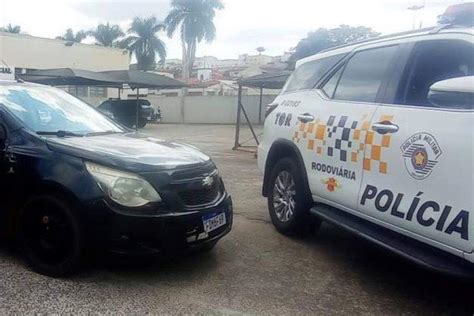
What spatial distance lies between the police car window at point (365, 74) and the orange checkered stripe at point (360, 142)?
0.29 metres

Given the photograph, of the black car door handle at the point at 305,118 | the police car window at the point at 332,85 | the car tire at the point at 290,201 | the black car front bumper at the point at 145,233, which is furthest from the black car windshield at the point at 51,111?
the police car window at the point at 332,85

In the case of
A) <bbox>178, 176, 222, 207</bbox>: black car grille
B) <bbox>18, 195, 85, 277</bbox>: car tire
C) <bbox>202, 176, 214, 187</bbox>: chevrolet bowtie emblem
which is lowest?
<bbox>18, 195, 85, 277</bbox>: car tire

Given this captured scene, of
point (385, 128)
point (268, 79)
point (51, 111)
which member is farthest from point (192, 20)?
point (385, 128)

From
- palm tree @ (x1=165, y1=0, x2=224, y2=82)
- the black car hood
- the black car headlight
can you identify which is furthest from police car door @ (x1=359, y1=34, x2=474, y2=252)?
palm tree @ (x1=165, y1=0, x2=224, y2=82)

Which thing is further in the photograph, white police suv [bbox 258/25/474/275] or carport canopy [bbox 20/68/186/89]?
carport canopy [bbox 20/68/186/89]

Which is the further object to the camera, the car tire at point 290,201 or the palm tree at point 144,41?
the palm tree at point 144,41

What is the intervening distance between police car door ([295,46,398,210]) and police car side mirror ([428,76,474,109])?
63 centimetres

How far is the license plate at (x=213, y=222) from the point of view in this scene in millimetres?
3700

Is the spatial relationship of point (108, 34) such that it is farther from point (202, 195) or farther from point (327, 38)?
point (202, 195)

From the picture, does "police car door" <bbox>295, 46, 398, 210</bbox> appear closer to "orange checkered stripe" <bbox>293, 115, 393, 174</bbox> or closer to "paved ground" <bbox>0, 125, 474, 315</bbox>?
"orange checkered stripe" <bbox>293, 115, 393, 174</bbox>

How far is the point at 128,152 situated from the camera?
374 cm

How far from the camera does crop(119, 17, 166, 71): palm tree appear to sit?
45562 millimetres

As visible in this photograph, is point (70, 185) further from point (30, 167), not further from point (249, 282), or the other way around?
point (249, 282)

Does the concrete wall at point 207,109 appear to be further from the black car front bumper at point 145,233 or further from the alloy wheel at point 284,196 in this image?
the black car front bumper at point 145,233
